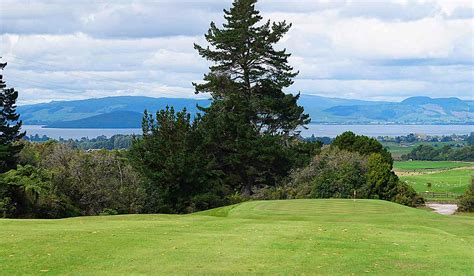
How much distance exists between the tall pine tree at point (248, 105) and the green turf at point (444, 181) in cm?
4293

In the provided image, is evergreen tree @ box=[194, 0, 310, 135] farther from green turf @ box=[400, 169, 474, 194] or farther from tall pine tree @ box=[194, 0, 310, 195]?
green turf @ box=[400, 169, 474, 194]

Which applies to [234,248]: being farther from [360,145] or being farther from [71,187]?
[360,145]

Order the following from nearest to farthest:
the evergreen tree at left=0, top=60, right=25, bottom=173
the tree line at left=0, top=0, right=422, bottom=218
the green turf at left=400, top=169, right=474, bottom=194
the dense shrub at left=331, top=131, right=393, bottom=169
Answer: the tree line at left=0, top=0, right=422, bottom=218, the evergreen tree at left=0, top=60, right=25, bottom=173, the dense shrub at left=331, top=131, right=393, bottom=169, the green turf at left=400, top=169, right=474, bottom=194

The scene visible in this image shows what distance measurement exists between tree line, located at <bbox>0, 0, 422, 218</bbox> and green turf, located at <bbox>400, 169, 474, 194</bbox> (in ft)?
120

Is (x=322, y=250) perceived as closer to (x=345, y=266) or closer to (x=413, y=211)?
(x=345, y=266)

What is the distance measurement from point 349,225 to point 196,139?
28274 millimetres

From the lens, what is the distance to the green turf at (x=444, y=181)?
100750mm

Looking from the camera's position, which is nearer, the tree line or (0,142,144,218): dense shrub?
(0,142,144,218): dense shrub

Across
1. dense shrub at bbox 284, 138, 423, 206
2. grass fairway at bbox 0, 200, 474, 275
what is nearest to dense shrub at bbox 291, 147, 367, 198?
dense shrub at bbox 284, 138, 423, 206

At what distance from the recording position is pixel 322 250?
17109 millimetres

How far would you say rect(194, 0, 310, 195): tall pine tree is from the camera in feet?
192

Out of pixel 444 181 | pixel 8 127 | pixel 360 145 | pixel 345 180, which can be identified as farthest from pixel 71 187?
pixel 444 181

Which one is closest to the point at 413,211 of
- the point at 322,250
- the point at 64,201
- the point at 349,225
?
the point at 349,225

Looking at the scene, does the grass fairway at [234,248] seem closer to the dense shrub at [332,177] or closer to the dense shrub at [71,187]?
the dense shrub at [71,187]
